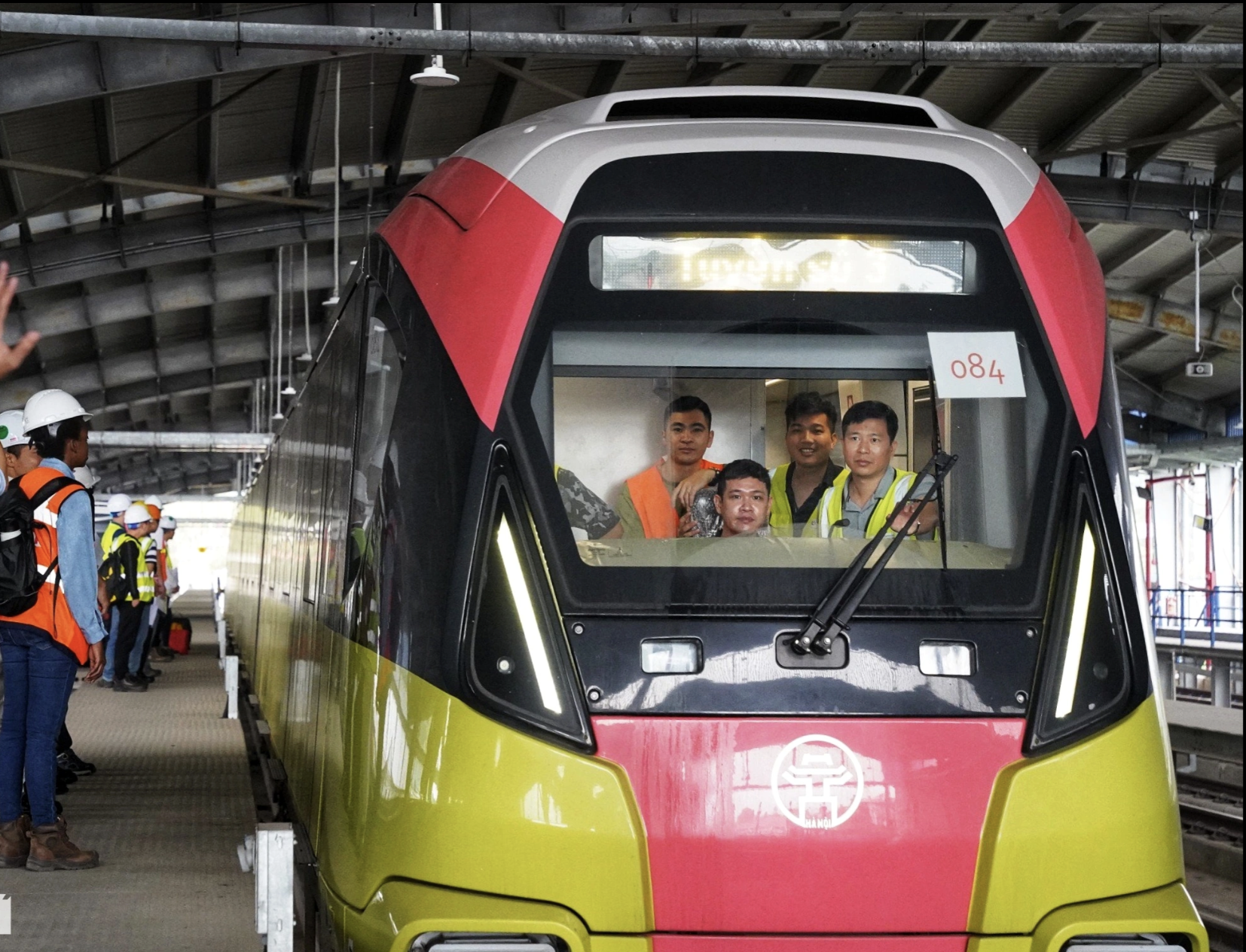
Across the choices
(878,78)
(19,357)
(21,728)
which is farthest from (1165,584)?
(19,357)

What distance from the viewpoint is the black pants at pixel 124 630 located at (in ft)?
49.6

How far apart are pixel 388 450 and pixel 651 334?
73cm

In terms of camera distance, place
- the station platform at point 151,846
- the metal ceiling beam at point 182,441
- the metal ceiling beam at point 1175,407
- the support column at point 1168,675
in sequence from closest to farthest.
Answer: the station platform at point 151,846
the support column at point 1168,675
the metal ceiling beam at point 1175,407
the metal ceiling beam at point 182,441

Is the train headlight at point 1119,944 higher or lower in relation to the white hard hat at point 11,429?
lower

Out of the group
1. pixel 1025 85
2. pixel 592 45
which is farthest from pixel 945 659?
pixel 1025 85

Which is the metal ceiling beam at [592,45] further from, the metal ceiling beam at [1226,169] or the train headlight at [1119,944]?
the metal ceiling beam at [1226,169]

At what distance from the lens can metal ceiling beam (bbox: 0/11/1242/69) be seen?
8.98m

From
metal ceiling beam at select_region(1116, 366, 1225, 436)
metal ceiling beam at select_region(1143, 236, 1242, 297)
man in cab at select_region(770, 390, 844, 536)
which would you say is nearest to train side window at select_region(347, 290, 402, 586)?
man in cab at select_region(770, 390, 844, 536)

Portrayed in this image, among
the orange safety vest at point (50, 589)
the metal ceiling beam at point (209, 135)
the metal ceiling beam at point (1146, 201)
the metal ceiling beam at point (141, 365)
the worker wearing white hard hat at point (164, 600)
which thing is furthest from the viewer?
the metal ceiling beam at point (141, 365)

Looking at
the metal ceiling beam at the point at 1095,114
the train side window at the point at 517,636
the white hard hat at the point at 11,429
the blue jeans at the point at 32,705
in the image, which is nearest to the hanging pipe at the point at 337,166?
the white hard hat at the point at 11,429

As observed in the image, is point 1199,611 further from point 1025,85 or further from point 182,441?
point 182,441

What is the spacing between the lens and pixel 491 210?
157 inches

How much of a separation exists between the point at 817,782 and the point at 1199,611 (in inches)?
1219

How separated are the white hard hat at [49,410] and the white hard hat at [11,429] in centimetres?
42
